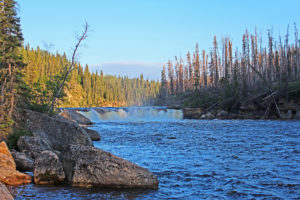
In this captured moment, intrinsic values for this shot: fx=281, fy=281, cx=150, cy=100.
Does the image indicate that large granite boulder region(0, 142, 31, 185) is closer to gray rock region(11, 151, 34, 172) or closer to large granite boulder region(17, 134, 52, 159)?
gray rock region(11, 151, 34, 172)

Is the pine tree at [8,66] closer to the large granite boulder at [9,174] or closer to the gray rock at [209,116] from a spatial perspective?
the large granite boulder at [9,174]

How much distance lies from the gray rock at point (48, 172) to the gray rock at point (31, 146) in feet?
8.72

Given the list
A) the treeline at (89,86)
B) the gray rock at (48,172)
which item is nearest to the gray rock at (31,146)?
the gray rock at (48,172)

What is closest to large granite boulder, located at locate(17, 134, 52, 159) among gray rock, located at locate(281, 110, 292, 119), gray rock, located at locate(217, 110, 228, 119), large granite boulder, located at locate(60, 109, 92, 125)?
large granite boulder, located at locate(60, 109, 92, 125)

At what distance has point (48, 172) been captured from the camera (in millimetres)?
7688

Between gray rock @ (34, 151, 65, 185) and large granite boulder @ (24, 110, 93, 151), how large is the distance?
4.80 meters

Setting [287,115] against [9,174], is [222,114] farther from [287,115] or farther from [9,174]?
[9,174]

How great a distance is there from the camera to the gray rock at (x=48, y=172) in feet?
25.1

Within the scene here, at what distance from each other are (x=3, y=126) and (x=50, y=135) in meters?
2.41

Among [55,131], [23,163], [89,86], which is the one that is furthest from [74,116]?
[89,86]

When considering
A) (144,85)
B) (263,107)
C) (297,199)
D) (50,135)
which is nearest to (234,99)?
(263,107)

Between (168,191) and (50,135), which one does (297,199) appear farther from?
(50,135)

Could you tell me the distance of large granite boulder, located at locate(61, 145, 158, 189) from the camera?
7098 millimetres

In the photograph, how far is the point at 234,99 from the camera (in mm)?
40125
